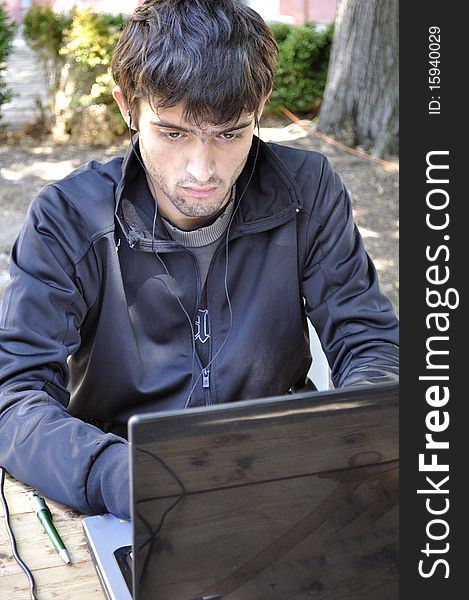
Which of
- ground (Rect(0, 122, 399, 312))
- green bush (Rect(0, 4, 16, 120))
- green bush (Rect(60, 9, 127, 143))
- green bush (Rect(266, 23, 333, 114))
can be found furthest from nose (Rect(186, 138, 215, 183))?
green bush (Rect(266, 23, 333, 114))

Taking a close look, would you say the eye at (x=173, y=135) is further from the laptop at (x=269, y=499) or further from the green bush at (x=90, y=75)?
the green bush at (x=90, y=75)

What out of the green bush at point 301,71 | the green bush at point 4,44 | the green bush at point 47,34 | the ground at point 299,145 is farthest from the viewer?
the green bush at point 301,71

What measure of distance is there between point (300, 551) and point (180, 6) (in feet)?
4.08

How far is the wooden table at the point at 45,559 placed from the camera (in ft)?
4.50

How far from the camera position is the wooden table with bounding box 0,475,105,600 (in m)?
1.37

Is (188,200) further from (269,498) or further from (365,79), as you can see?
(365,79)

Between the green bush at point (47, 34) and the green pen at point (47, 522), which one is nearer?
the green pen at point (47, 522)

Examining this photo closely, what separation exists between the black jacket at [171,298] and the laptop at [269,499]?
699 millimetres

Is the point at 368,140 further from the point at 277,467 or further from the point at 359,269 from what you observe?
the point at 277,467

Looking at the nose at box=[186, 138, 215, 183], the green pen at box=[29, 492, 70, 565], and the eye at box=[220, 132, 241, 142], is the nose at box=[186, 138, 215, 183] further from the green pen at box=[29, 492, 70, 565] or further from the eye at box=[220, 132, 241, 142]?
the green pen at box=[29, 492, 70, 565]

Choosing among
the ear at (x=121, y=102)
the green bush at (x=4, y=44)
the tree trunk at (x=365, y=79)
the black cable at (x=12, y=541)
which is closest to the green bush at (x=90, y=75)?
the green bush at (x=4, y=44)

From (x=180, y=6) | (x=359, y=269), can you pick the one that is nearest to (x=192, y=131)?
(x=180, y=6)

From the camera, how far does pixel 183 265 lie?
2021 mm

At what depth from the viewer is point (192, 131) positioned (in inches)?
71.4
